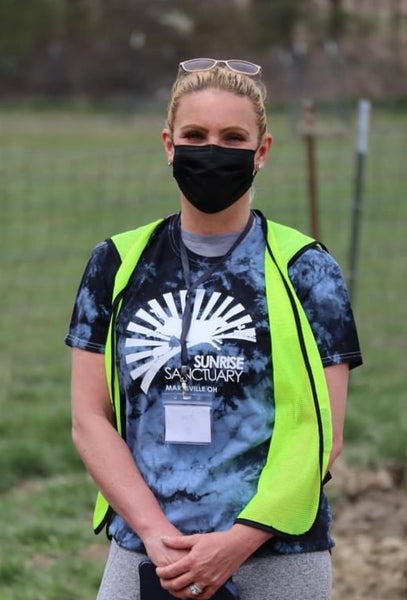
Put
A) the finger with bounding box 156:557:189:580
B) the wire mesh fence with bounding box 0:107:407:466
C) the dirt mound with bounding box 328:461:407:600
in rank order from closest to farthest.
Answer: the finger with bounding box 156:557:189:580
the dirt mound with bounding box 328:461:407:600
the wire mesh fence with bounding box 0:107:407:466

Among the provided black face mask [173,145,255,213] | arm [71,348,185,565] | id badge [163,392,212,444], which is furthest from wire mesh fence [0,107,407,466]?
id badge [163,392,212,444]

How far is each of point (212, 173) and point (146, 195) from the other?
14062 mm

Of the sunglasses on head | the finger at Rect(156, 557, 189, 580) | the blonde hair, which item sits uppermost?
the sunglasses on head

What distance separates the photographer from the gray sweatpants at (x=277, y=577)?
2510 millimetres

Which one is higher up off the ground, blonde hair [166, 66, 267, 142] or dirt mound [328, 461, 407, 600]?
blonde hair [166, 66, 267, 142]

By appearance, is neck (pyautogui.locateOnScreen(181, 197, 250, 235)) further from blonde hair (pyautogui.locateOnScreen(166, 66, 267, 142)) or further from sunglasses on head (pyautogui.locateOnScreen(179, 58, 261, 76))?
sunglasses on head (pyautogui.locateOnScreen(179, 58, 261, 76))

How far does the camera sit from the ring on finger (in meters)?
2.40

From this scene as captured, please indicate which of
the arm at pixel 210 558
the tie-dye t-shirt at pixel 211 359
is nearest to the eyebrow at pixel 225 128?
the tie-dye t-shirt at pixel 211 359

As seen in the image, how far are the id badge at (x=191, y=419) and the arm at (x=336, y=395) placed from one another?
10.3 inches

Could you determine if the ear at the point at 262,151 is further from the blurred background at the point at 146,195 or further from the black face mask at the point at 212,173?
the blurred background at the point at 146,195

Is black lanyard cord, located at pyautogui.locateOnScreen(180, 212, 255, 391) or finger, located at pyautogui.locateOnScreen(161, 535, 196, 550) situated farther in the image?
black lanyard cord, located at pyautogui.locateOnScreen(180, 212, 255, 391)

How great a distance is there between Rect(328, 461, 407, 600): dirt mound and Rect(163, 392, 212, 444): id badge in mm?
2277

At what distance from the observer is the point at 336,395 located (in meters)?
2.58

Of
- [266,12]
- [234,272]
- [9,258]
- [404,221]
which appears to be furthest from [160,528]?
[266,12]
